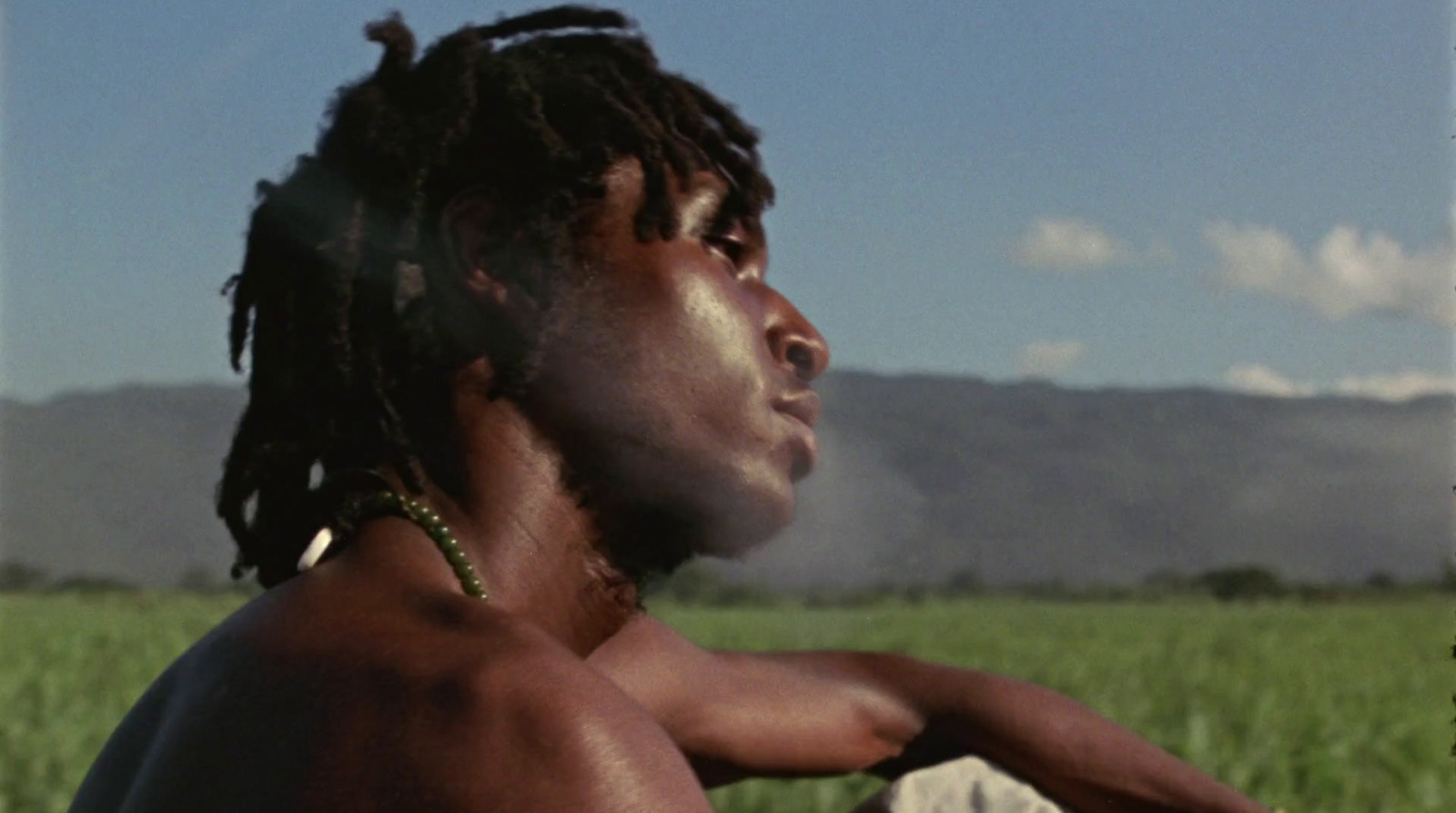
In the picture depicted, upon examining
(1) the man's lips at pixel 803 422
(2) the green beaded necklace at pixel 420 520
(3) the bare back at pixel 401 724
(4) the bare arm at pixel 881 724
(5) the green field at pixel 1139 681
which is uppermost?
(1) the man's lips at pixel 803 422

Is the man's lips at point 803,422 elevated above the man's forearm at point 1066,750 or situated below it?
above

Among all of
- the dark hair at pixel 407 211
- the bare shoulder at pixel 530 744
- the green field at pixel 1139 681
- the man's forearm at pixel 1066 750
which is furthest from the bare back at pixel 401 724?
the green field at pixel 1139 681

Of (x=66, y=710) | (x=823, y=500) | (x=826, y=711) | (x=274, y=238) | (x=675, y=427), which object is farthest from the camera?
(x=66, y=710)

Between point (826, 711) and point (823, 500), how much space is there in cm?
35

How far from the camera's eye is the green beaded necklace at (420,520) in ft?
5.62

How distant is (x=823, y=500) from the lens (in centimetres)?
245

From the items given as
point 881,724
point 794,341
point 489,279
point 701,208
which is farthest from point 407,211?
point 881,724

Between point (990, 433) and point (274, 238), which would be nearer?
point (274, 238)

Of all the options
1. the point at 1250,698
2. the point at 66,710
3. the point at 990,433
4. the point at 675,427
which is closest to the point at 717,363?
the point at 675,427

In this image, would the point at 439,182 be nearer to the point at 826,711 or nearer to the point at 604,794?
the point at 604,794

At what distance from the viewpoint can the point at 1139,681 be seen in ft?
42.6

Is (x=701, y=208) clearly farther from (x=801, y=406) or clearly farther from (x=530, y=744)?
(x=530, y=744)

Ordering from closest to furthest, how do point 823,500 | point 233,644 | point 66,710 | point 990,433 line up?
point 233,644 < point 823,500 < point 66,710 < point 990,433

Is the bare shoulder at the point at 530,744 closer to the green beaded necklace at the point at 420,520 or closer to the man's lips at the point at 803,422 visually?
the green beaded necklace at the point at 420,520
